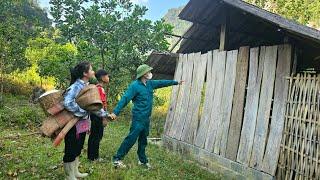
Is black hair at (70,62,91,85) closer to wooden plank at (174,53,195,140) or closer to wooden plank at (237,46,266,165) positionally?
wooden plank at (237,46,266,165)

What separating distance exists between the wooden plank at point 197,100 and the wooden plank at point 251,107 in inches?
73.5

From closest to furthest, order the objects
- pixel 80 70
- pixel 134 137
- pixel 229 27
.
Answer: pixel 80 70, pixel 134 137, pixel 229 27

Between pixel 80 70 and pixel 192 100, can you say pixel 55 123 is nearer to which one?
pixel 80 70

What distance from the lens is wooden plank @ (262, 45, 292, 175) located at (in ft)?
23.2

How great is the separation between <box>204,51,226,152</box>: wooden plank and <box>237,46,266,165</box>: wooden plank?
1008 mm

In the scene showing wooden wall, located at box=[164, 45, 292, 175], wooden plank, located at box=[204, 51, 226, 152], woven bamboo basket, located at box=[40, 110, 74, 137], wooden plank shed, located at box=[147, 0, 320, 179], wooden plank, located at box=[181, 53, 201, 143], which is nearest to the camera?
woven bamboo basket, located at box=[40, 110, 74, 137]

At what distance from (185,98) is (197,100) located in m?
0.59

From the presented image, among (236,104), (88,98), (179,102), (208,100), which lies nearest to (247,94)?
(236,104)

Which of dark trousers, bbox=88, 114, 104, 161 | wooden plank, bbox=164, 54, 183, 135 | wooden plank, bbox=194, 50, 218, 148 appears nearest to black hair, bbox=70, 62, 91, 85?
dark trousers, bbox=88, 114, 104, 161

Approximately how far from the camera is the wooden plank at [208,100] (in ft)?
30.8

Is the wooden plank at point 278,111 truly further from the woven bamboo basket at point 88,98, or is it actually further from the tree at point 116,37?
the tree at point 116,37

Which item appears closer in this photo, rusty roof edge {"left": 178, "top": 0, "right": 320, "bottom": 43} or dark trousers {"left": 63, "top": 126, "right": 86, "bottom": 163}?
dark trousers {"left": 63, "top": 126, "right": 86, "bottom": 163}

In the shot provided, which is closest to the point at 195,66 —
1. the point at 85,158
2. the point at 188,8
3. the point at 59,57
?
the point at 188,8

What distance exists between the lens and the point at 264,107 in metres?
7.57
